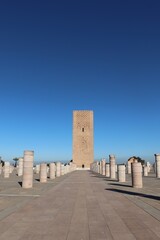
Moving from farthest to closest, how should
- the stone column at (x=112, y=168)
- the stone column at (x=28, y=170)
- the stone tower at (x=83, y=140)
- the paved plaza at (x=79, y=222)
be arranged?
the stone tower at (x=83, y=140) < the stone column at (x=112, y=168) < the stone column at (x=28, y=170) < the paved plaza at (x=79, y=222)

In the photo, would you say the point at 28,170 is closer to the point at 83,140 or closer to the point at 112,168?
the point at 112,168

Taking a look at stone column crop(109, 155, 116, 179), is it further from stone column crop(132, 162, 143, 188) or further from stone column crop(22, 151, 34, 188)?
stone column crop(22, 151, 34, 188)

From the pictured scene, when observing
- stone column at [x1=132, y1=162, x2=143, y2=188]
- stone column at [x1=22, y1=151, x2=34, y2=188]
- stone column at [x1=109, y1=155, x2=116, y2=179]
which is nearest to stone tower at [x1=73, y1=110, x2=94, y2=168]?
stone column at [x1=109, y1=155, x2=116, y2=179]

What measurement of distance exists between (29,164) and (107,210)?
35.8 feet

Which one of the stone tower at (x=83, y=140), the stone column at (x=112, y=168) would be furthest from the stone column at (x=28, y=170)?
the stone tower at (x=83, y=140)

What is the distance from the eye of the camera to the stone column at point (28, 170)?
18.2 meters

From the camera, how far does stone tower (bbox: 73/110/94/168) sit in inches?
3317

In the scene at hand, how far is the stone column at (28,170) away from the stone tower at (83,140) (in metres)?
65.3

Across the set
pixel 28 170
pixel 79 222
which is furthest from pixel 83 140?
pixel 79 222

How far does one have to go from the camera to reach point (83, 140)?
8525 cm

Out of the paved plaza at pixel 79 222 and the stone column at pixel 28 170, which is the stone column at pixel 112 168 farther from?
the paved plaza at pixel 79 222

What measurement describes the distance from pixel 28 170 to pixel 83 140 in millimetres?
66659

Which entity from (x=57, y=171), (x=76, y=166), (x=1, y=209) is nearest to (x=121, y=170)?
(x=57, y=171)

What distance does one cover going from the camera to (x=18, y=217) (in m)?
7.80
